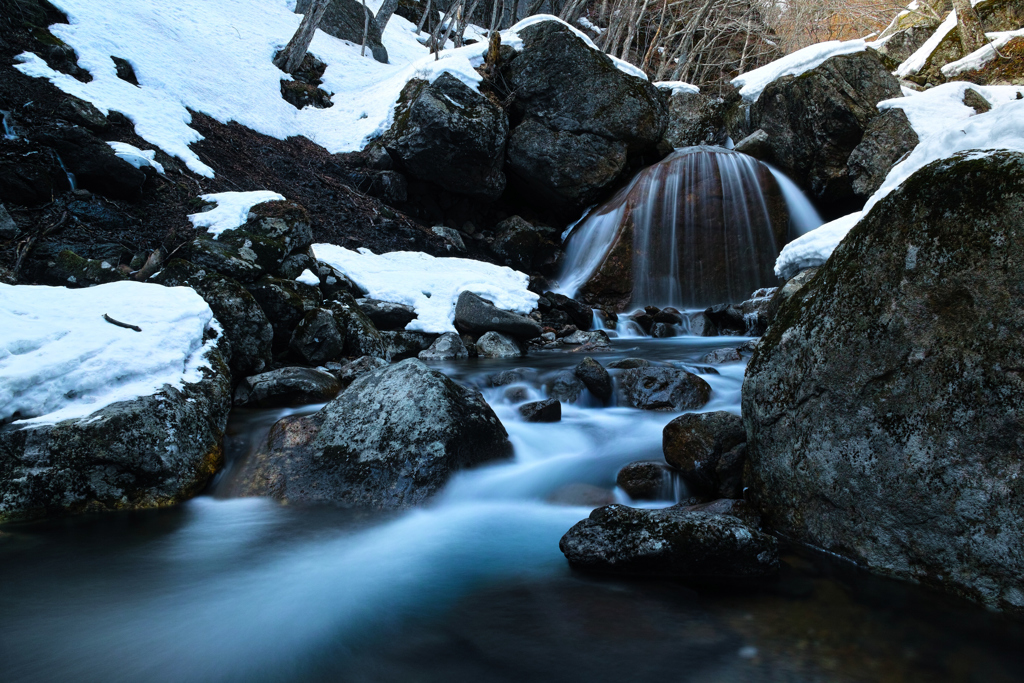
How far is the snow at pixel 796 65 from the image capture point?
1375 cm

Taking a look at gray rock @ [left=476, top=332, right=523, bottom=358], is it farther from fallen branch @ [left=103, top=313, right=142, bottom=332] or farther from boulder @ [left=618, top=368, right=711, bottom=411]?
fallen branch @ [left=103, top=313, right=142, bottom=332]

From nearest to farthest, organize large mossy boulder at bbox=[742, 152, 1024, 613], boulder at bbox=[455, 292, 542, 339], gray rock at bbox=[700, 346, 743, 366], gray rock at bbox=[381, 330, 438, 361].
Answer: large mossy boulder at bbox=[742, 152, 1024, 613], gray rock at bbox=[700, 346, 743, 366], gray rock at bbox=[381, 330, 438, 361], boulder at bbox=[455, 292, 542, 339]

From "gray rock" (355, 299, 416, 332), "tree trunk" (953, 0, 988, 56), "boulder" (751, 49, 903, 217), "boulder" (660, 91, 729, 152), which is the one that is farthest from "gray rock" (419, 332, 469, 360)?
"tree trunk" (953, 0, 988, 56)

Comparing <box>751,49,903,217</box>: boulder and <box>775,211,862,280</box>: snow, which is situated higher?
<box>751,49,903,217</box>: boulder

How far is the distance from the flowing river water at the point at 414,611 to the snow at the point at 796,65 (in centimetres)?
1520

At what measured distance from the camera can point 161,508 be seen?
3.44 metres

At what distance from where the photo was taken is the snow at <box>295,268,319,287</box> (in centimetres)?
750

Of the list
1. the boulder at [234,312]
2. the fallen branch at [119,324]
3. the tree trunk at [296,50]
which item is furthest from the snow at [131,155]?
the tree trunk at [296,50]

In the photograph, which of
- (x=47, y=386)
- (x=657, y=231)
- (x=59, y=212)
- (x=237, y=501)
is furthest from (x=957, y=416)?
(x=657, y=231)

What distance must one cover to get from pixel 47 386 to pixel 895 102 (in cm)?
1664

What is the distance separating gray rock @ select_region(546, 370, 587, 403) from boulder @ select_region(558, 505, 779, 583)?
296 cm

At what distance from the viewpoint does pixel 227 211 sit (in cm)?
773

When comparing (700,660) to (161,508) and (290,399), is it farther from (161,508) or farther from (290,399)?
(290,399)

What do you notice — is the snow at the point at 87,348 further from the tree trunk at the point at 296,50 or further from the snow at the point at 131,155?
the tree trunk at the point at 296,50
